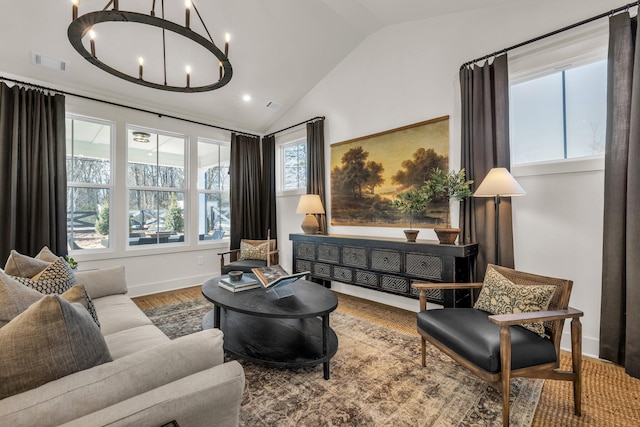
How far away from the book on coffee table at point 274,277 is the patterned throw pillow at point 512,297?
138 cm

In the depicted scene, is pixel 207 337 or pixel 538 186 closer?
pixel 207 337

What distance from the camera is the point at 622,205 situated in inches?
84.0

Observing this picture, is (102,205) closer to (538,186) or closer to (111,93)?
(111,93)

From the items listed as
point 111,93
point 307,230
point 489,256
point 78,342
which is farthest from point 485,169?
point 111,93

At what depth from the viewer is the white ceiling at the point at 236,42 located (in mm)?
2822

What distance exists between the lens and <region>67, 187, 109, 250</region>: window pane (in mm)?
3740

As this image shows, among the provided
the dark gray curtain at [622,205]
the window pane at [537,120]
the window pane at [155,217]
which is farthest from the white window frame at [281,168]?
the dark gray curtain at [622,205]

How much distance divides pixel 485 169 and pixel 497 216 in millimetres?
477

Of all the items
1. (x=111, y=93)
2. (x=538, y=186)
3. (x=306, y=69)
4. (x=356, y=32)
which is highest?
(x=356, y=32)

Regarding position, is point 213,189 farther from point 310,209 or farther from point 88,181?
point 310,209

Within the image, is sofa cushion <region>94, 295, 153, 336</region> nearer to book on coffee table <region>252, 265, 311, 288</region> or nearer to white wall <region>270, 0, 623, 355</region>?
book on coffee table <region>252, 265, 311, 288</region>

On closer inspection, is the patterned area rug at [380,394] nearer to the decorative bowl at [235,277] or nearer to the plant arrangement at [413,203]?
Result: the decorative bowl at [235,277]


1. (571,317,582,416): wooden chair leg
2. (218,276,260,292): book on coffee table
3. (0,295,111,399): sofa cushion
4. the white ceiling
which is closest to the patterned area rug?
(571,317,582,416): wooden chair leg

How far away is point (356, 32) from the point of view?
3754mm
